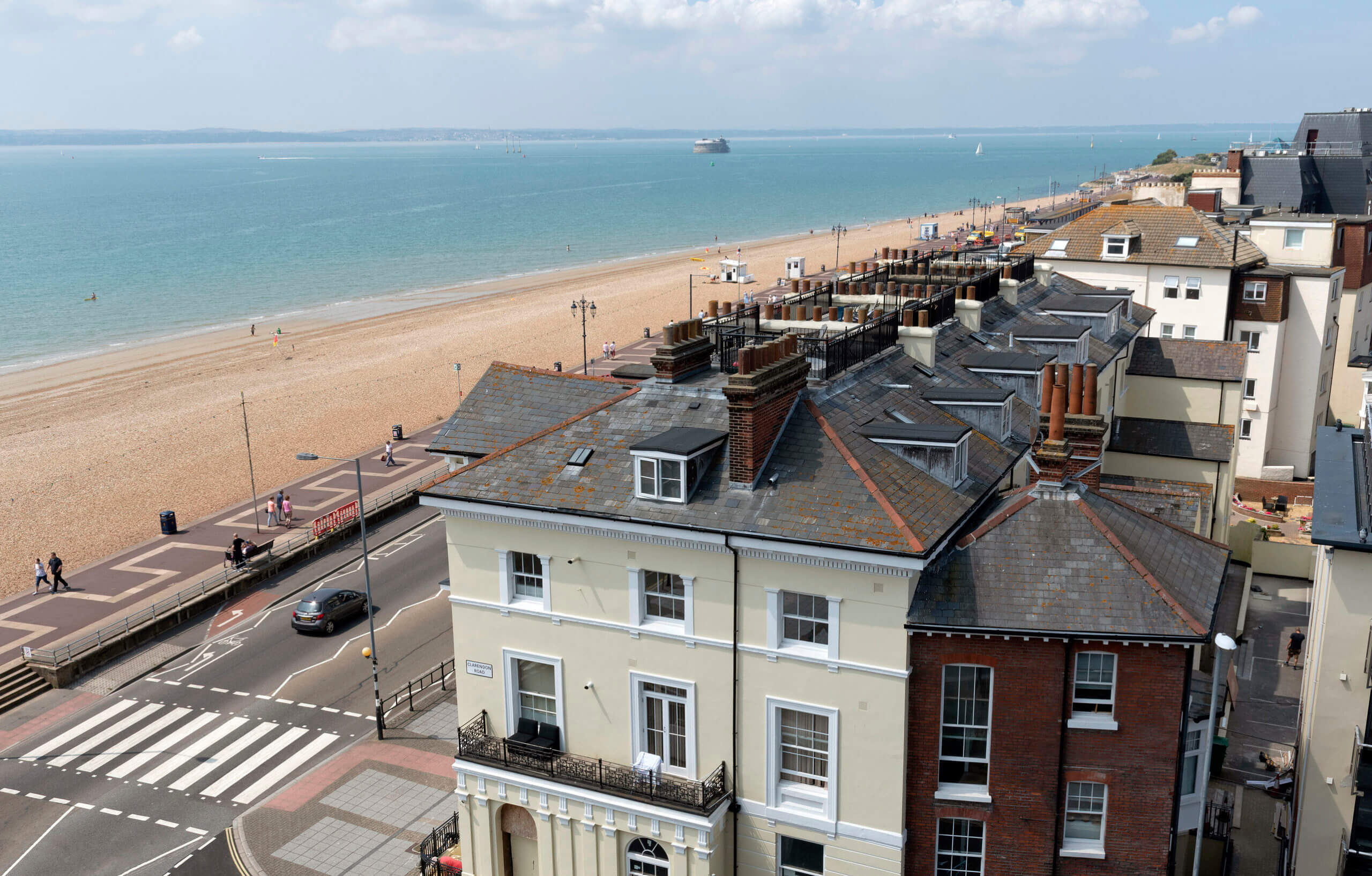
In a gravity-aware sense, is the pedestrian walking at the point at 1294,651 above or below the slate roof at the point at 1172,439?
below

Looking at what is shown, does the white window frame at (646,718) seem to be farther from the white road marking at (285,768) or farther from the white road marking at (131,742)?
the white road marking at (131,742)

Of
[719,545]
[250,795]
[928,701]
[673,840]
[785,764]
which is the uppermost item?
[719,545]

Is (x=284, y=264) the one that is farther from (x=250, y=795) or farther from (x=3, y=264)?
(x=250, y=795)

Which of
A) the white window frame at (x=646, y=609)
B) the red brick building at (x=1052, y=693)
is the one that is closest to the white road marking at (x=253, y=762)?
the white window frame at (x=646, y=609)

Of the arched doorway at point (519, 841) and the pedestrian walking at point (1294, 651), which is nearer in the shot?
the arched doorway at point (519, 841)

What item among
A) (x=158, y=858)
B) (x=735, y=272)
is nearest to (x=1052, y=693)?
(x=158, y=858)

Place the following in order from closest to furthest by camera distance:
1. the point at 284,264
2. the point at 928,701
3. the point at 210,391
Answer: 1. the point at 928,701
2. the point at 210,391
3. the point at 284,264

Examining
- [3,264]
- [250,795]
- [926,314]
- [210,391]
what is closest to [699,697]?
[926,314]

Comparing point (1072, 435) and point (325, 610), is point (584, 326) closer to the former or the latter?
point (325, 610)
